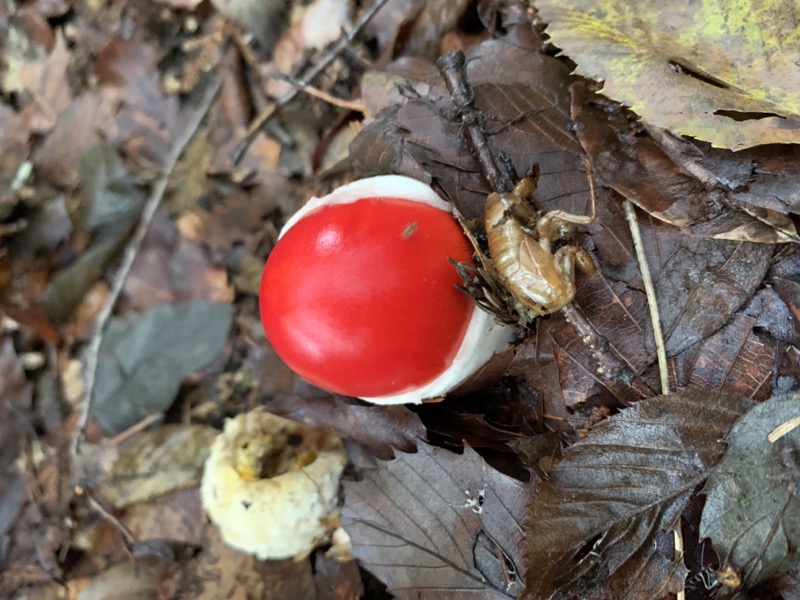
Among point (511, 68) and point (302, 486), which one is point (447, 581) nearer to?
point (302, 486)

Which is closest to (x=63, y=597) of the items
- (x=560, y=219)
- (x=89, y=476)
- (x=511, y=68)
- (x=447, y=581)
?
(x=89, y=476)

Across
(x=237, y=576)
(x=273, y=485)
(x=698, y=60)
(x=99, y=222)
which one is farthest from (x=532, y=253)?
(x=99, y=222)

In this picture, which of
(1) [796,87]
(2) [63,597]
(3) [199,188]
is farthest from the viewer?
(3) [199,188]

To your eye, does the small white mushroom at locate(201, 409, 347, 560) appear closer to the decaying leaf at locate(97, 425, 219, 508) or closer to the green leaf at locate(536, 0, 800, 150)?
the decaying leaf at locate(97, 425, 219, 508)

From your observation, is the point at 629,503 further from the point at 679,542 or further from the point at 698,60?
the point at 698,60

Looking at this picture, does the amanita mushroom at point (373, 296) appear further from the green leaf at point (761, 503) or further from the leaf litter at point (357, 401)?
the green leaf at point (761, 503)

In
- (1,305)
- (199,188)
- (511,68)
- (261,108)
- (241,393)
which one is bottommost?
(241,393)
